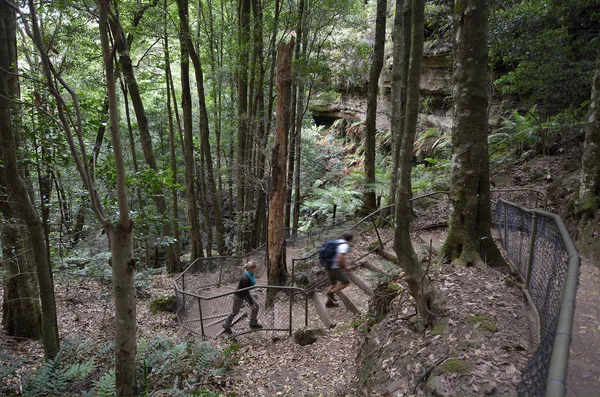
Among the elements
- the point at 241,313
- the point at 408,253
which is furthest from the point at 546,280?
the point at 241,313

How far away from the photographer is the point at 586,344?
3668 mm

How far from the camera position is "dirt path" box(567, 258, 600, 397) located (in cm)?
293

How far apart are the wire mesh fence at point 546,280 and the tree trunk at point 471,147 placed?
0.57 metres

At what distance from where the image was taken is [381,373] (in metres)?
4.44

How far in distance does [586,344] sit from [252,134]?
11513 millimetres

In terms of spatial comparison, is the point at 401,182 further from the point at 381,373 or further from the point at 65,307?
the point at 65,307

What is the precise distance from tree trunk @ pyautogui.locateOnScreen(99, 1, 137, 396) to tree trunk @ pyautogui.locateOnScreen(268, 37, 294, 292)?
16.1 ft

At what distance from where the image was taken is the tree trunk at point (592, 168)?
6684 millimetres

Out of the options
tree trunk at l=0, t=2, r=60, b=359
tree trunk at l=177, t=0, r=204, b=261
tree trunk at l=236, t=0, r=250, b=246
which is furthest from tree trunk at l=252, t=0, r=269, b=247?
tree trunk at l=0, t=2, r=60, b=359

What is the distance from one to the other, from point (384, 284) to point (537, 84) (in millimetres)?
9178

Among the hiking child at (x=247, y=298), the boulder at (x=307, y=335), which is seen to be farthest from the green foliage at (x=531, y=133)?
the hiking child at (x=247, y=298)

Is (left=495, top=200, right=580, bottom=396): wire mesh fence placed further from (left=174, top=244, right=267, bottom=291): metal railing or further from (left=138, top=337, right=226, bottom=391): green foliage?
(left=174, top=244, right=267, bottom=291): metal railing

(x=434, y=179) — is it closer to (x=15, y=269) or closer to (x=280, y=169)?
(x=280, y=169)

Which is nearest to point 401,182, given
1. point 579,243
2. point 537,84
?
point 579,243
